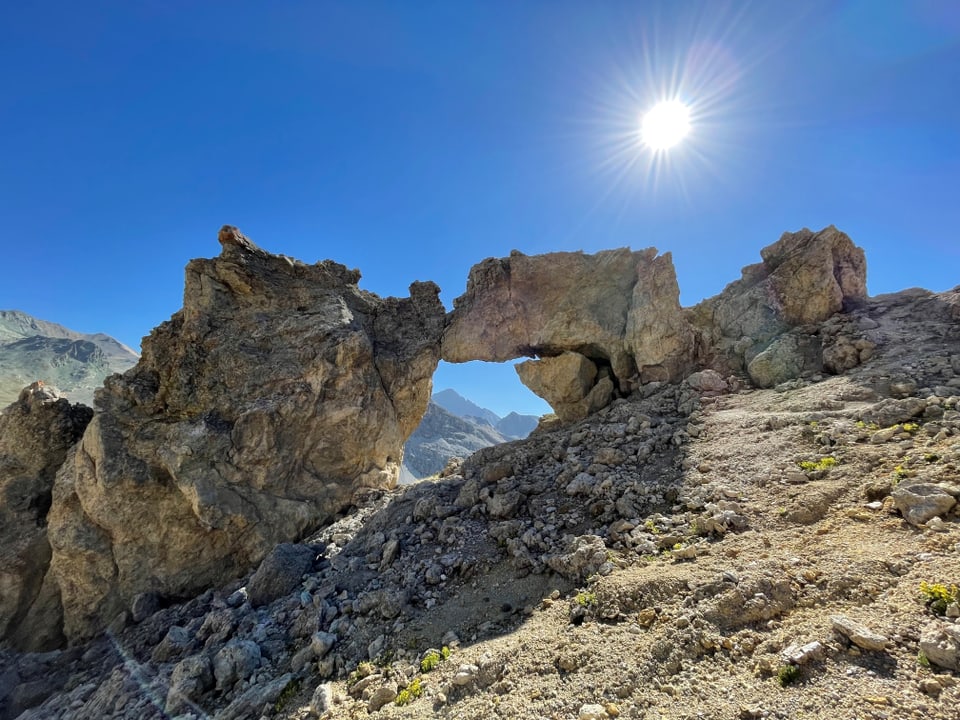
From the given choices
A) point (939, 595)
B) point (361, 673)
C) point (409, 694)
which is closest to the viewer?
point (939, 595)

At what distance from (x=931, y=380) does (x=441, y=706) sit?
16.6 meters

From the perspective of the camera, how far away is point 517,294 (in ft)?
82.7

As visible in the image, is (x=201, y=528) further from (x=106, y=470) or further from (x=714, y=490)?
(x=714, y=490)

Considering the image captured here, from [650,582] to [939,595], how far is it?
4.15m

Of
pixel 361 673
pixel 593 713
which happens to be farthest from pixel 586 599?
pixel 361 673

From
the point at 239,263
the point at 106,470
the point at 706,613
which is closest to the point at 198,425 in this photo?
the point at 106,470

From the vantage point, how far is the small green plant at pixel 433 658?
8.49m

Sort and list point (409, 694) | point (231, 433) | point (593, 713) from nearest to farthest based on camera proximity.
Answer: point (593, 713) < point (409, 694) < point (231, 433)

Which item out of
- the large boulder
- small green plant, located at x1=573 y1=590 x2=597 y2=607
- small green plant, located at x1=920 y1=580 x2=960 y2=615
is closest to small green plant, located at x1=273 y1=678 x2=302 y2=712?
small green plant, located at x1=573 y1=590 x2=597 y2=607

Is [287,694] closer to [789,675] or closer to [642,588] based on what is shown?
[642,588]

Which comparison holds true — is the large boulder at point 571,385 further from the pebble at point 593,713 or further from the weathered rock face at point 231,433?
the pebble at point 593,713

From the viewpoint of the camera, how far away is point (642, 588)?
27.7 ft

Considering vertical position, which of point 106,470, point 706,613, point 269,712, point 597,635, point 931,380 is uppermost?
point 931,380

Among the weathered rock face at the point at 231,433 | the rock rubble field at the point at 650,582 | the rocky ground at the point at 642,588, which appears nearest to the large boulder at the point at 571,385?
the rock rubble field at the point at 650,582
